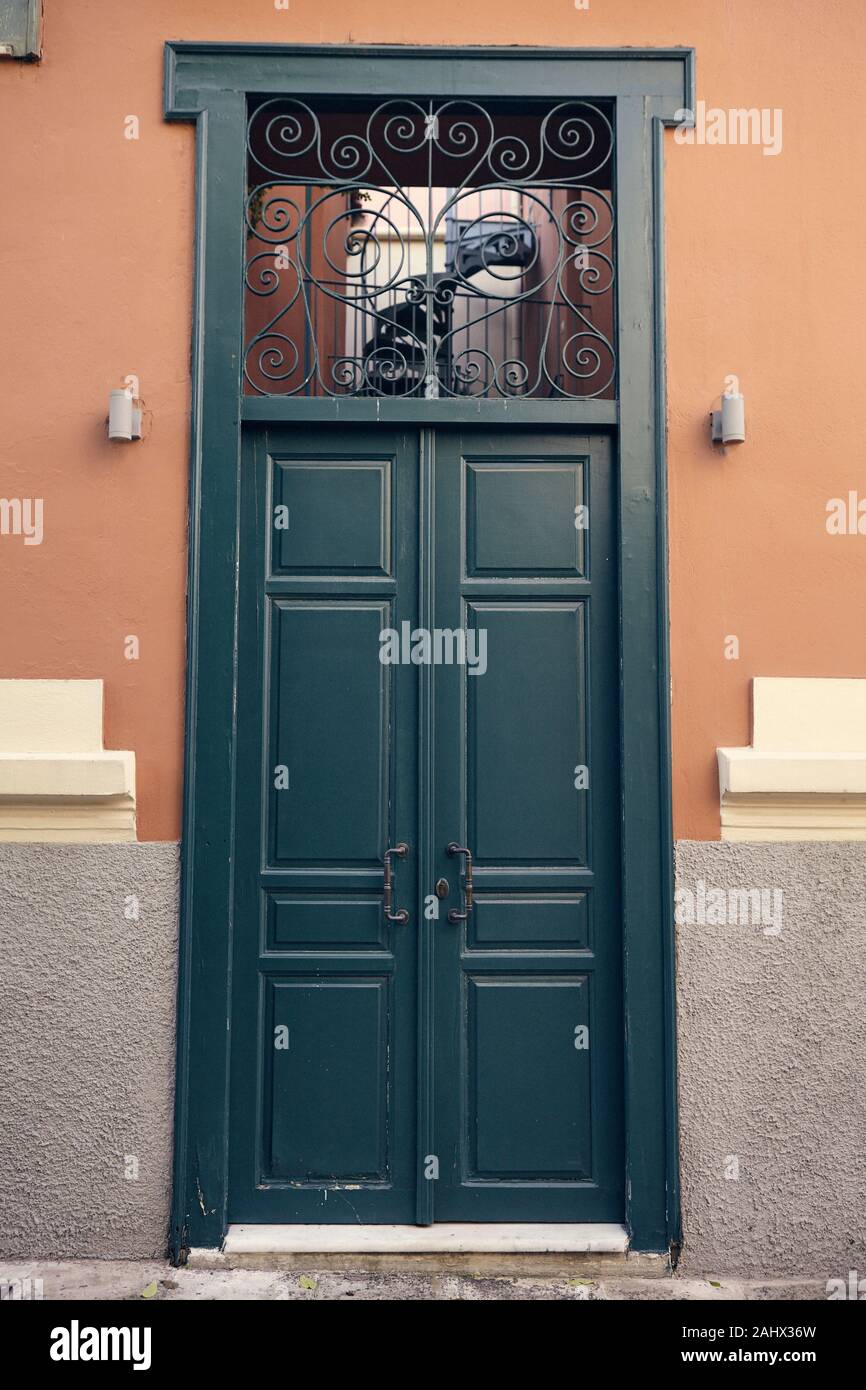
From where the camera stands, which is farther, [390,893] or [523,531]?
[523,531]

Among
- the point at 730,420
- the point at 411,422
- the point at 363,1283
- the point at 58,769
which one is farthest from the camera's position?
the point at 411,422

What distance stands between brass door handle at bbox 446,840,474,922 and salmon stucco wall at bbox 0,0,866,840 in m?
0.80

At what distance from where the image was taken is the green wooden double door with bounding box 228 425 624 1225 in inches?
157

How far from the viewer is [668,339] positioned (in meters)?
4.08

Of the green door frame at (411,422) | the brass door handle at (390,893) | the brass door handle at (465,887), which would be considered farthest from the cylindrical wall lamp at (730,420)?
the brass door handle at (390,893)

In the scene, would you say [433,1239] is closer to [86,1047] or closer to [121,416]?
[86,1047]

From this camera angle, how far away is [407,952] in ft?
13.3

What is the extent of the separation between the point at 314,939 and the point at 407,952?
36 centimetres

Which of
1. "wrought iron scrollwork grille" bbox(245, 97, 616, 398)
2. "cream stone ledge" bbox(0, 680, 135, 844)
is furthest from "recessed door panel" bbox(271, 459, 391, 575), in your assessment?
"cream stone ledge" bbox(0, 680, 135, 844)

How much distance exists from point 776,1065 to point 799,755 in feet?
3.77

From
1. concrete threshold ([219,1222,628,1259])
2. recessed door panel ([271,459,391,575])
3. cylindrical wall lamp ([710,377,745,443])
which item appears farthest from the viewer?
recessed door panel ([271,459,391,575])

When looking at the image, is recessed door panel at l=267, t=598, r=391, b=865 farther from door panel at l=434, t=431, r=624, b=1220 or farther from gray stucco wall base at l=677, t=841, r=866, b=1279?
gray stucco wall base at l=677, t=841, r=866, b=1279

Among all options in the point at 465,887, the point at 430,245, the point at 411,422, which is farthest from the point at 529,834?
the point at 430,245
